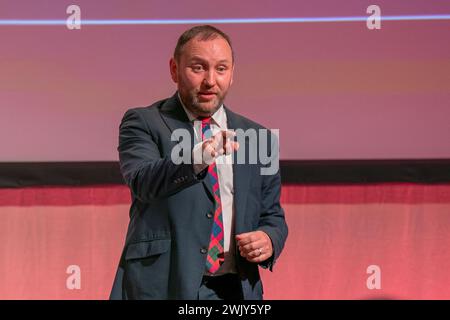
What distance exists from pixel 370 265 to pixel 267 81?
883mm

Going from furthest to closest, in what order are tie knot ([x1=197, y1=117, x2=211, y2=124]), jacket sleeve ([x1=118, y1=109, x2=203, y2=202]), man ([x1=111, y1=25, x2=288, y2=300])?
1. tie knot ([x1=197, y1=117, x2=211, y2=124])
2. man ([x1=111, y1=25, x2=288, y2=300])
3. jacket sleeve ([x1=118, y1=109, x2=203, y2=202])

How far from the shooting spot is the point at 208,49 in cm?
167

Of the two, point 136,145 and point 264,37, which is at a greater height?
point 264,37

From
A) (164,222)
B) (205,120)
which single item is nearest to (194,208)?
(164,222)

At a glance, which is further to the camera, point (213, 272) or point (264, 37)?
point (264, 37)

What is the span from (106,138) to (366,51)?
1.13 m

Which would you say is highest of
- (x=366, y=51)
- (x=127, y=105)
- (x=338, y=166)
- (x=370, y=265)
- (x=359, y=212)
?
(x=366, y=51)

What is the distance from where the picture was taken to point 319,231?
121 inches

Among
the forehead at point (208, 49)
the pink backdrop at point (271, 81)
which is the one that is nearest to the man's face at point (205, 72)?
the forehead at point (208, 49)

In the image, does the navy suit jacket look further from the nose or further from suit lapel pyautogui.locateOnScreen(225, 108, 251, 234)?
the nose

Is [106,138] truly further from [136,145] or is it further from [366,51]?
[136,145]

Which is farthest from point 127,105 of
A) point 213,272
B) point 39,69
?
point 213,272

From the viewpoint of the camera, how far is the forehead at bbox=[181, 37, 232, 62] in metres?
1.67

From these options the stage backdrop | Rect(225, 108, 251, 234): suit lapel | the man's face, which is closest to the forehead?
the man's face
